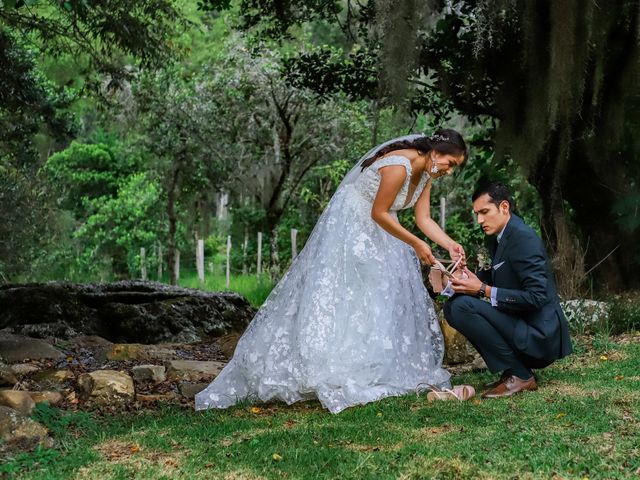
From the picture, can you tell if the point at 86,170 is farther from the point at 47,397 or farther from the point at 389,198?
→ the point at 389,198

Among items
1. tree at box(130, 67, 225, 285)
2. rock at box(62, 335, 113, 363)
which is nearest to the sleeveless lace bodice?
rock at box(62, 335, 113, 363)

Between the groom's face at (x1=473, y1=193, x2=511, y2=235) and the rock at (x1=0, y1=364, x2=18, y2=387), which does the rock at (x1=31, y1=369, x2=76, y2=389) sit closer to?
the rock at (x1=0, y1=364, x2=18, y2=387)

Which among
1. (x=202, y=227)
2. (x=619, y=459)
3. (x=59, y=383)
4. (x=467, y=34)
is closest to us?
(x=619, y=459)

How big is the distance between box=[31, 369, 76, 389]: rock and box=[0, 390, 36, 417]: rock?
96 centimetres

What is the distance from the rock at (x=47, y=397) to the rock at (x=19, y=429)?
0.79 metres

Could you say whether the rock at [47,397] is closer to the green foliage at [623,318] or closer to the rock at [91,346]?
the rock at [91,346]

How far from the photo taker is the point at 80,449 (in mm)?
3764

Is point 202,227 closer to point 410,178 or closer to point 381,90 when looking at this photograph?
point 381,90

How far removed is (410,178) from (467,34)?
4047 millimetres

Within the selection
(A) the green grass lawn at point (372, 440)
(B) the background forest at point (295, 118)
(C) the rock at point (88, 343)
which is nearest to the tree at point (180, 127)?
(B) the background forest at point (295, 118)

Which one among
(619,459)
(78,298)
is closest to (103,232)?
(78,298)

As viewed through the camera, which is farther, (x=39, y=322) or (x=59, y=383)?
(x=39, y=322)

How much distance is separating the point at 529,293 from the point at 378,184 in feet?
3.66

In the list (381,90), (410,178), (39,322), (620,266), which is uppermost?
(381,90)
